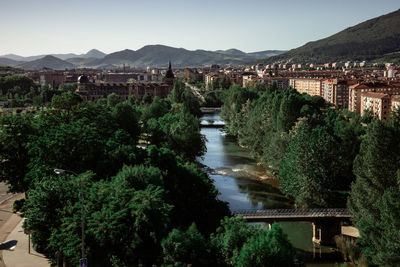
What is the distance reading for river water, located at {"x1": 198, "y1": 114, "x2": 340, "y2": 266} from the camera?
79.4 ft

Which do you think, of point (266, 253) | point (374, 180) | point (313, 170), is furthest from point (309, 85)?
point (266, 253)

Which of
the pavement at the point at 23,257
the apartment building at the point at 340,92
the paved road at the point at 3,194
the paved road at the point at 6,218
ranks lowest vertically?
the paved road at the point at 3,194

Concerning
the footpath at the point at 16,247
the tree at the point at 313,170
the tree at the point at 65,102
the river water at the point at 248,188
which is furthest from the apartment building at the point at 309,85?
the footpath at the point at 16,247

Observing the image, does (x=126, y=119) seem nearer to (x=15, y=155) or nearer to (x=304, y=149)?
(x=15, y=155)

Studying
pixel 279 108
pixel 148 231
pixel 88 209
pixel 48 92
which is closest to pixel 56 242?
pixel 88 209

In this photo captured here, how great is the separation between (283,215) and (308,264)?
300cm

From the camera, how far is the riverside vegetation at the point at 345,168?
60.3 feet

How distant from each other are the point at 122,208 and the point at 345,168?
1681cm

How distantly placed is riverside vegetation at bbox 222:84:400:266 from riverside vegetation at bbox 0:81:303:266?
16.7 feet

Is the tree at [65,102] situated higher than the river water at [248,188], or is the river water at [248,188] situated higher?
the tree at [65,102]

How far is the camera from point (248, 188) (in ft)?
110

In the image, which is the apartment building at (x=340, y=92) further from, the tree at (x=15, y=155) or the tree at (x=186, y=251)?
the tree at (x=186, y=251)

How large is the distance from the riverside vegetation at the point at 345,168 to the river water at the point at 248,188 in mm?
1404

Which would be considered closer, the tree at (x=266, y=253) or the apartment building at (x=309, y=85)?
the tree at (x=266, y=253)
